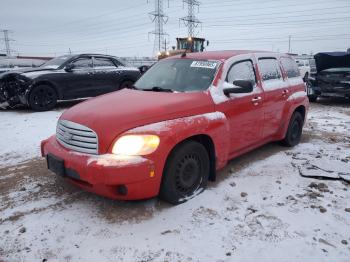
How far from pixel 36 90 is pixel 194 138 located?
270 inches

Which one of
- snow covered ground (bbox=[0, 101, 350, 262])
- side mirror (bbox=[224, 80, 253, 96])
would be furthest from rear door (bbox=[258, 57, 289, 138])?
side mirror (bbox=[224, 80, 253, 96])

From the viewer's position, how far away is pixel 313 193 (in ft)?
13.3

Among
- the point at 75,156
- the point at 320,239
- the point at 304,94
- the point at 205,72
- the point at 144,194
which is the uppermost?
the point at 205,72

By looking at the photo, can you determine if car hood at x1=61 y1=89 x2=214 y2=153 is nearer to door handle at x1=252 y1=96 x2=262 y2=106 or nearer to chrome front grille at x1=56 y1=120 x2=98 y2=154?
chrome front grille at x1=56 y1=120 x2=98 y2=154

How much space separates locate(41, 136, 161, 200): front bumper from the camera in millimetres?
3137

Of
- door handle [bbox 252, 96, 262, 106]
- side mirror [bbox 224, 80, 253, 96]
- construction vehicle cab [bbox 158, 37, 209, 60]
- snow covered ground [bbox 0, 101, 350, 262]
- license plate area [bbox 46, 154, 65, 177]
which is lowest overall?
snow covered ground [bbox 0, 101, 350, 262]

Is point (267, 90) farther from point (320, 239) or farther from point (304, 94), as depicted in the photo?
point (320, 239)

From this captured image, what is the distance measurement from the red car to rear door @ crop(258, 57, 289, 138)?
0.02 m

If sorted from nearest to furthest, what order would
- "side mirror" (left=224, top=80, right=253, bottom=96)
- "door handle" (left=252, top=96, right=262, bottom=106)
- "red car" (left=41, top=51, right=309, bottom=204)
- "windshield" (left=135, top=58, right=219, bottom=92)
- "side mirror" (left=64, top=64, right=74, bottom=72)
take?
1. "red car" (left=41, top=51, right=309, bottom=204)
2. "side mirror" (left=224, top=80, right=253, bottom=96)
3. "windshield" (left=135, top=58, right=219, bottom=92)
4. "door handle" (left=252, top=96, right=262, bottom=106)
5. "side mirror" (left=64, top=64, right=74, bottom=72)

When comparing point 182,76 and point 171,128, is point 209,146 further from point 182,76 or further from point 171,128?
point 182,76

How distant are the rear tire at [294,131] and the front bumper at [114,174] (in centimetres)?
338

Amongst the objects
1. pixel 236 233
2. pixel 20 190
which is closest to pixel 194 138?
pixel 236 233

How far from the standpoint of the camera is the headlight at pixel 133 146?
3.23 m

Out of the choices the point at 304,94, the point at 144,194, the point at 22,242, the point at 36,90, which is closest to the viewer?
the point at 22,242
